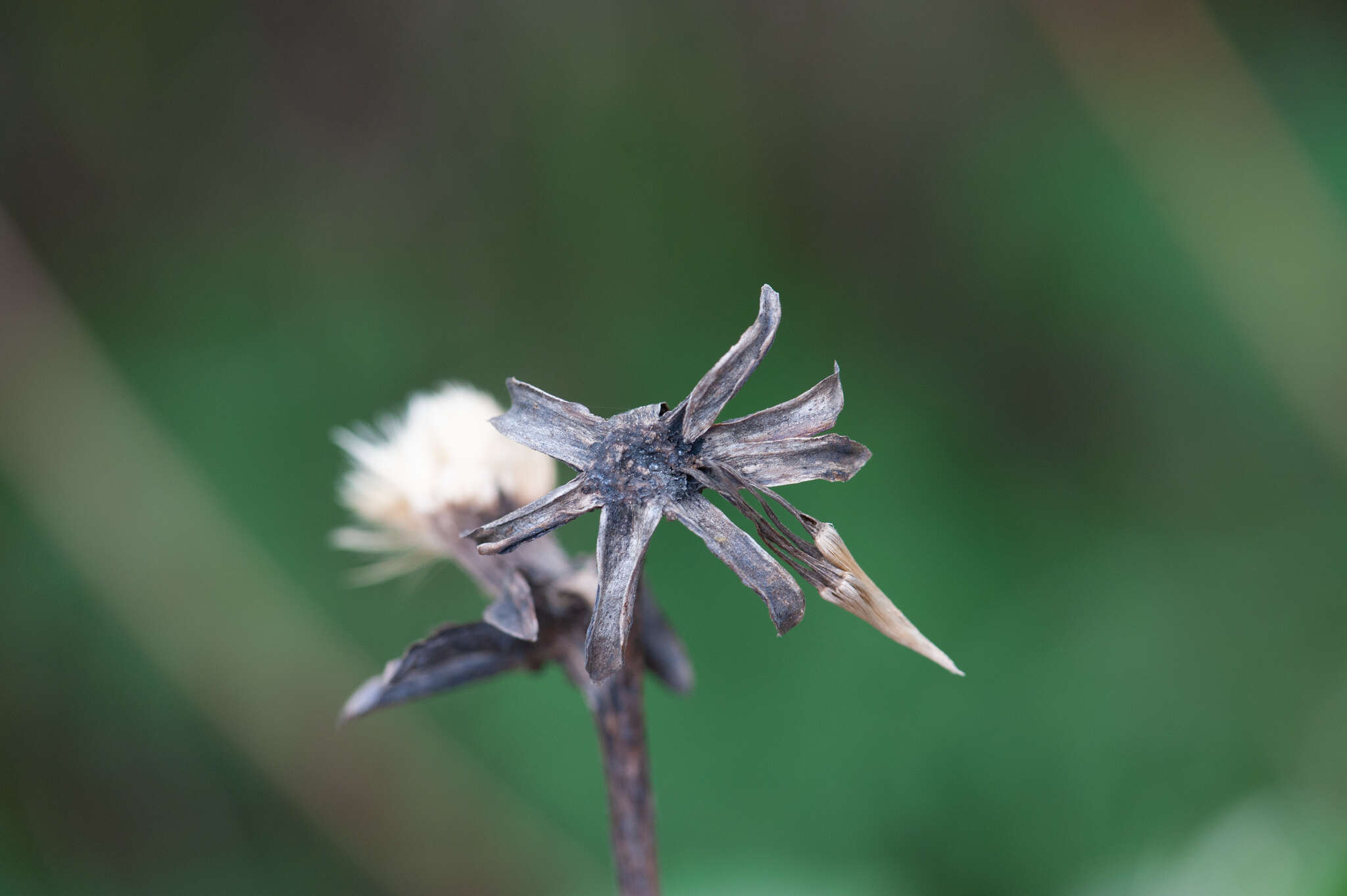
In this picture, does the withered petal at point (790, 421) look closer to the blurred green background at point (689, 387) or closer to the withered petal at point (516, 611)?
the withered petal at point (516, 611)

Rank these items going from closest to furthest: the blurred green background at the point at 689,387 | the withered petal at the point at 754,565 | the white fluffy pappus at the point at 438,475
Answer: the withered petal at the point at 754,565 < the white fluffy pappus at the point at 438,475 < the blurred green background at the point at 689,387

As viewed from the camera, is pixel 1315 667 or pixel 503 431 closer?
pixel 503 431

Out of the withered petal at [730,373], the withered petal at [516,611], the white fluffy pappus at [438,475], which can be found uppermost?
the white fluffy pappus at [438,475]

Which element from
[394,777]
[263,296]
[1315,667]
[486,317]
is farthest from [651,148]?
[1315,667]

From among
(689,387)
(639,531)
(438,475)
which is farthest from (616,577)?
(689,387)

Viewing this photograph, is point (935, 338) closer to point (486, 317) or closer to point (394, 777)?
point (486, 317)

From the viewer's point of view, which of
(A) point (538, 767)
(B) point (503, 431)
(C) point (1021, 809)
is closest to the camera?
(B) point (503, 431)

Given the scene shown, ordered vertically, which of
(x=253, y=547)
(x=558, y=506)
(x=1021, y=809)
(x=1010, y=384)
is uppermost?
(x=253, y=547)

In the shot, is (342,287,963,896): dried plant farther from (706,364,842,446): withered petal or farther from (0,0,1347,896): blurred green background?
(0,0,1347,896): blurred green background

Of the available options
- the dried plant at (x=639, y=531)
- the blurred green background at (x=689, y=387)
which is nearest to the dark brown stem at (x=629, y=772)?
the dried plant at (x=639, y=531)
